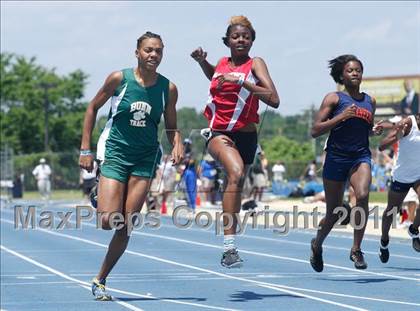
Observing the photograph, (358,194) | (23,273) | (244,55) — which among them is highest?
(244,55)

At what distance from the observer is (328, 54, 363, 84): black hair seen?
10.6 meters

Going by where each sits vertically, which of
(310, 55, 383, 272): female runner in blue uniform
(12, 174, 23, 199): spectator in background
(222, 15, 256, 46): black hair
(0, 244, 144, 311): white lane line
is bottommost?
(0, 244, 144, 311): white lane line

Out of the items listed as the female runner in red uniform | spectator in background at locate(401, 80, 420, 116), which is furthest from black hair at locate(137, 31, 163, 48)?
spectator in background at locate(401, 80, 420, 116)

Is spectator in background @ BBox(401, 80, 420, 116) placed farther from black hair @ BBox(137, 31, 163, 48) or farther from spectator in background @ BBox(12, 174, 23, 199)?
black hair @ BBox(137, 31, 163, 48)

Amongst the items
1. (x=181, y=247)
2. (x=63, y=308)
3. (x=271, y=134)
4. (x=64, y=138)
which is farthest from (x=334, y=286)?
(x=271, y=134)

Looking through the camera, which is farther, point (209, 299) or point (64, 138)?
point (64, 138)

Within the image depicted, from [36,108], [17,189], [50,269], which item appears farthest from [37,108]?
[50,269]

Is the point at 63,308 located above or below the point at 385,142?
below

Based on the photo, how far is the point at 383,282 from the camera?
41.9 feet

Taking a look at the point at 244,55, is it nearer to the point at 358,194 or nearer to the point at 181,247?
the point at 358,194

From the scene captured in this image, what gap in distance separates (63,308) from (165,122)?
2128 mm

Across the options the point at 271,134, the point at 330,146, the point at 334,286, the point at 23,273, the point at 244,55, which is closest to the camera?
the point at 244,55

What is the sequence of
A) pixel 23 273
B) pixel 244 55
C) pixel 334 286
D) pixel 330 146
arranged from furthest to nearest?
pixel 23 273, pixel 334 286, pixel 330 146, pixel 244 55

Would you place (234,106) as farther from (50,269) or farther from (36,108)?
(36,108)
